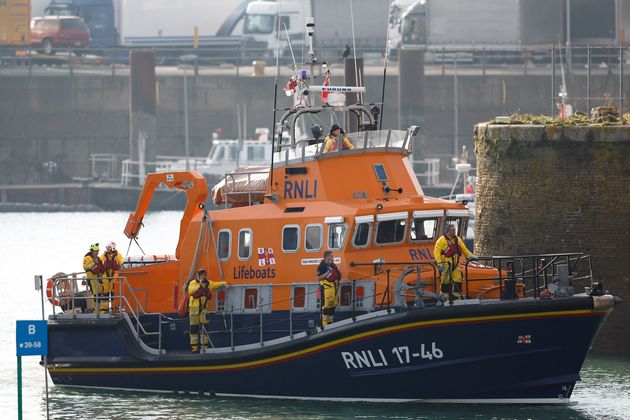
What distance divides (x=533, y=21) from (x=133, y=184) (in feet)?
57.8

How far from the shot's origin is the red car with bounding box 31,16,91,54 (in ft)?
239

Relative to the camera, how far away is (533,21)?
220ft

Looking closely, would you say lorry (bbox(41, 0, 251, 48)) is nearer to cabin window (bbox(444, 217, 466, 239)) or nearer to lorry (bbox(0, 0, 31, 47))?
lorry (bbox(0, 0, 31, 47))

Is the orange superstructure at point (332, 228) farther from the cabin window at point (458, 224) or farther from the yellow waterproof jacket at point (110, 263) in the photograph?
the yellow waterproof jacket at point (110, 263)

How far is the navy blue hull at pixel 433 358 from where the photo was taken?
21.7 metres

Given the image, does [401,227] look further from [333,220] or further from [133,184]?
[133,184]

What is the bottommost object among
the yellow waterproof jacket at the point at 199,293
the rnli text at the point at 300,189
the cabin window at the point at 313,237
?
the yellow waterproof jacket at the point at 199,293

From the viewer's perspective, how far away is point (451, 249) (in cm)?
2203

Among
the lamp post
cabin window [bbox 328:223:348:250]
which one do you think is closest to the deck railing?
cabin window [bbox 328:223:348:250]

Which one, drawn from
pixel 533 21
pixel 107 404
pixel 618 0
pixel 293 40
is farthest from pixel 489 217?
pixel 293 40

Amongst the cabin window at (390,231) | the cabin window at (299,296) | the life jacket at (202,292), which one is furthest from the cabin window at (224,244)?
the cabin window at (390,231)

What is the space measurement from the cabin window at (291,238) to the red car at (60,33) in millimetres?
51399

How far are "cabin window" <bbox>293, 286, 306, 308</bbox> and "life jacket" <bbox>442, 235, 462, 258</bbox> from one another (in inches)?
85.5

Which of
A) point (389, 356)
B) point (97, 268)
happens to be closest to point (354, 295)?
point (389, 356)
